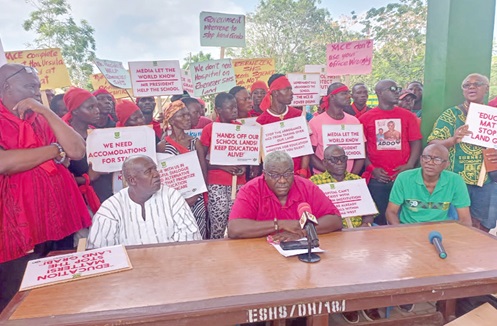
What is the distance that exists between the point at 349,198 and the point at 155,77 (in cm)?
264

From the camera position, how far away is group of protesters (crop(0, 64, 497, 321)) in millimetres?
2600

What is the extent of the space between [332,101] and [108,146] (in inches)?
94.2

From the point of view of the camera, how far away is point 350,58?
597 centimetres

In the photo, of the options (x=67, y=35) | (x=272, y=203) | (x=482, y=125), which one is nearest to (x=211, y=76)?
(x=272, y=203)

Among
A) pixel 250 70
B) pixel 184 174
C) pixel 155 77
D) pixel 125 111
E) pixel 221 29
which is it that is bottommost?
pixel 184 174

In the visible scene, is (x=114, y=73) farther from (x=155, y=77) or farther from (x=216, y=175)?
(x=216, y=175)

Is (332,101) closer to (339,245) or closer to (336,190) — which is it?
(336,190)

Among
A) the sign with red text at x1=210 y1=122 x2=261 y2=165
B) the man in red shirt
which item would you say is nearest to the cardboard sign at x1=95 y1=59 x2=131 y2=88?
the sign with red text at x1=210 y1=122 x2=261 y2=165

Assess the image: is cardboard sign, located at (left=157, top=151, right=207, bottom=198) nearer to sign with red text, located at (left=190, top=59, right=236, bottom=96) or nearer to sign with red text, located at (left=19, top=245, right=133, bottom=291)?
sign with red text, located at (left=19, top=245, right=133, bottom=291)

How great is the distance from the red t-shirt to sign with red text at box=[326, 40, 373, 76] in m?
1.54

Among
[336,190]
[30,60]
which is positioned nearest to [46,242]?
[336,190]

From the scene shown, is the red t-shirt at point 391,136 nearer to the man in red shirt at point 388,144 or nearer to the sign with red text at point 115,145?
the man in red shirt at point 388,144

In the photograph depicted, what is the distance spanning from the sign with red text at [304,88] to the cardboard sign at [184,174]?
2.00 meters

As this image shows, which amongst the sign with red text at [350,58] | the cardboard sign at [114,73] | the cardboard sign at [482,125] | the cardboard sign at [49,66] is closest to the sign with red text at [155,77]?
the cardboard sign at [114,73]
